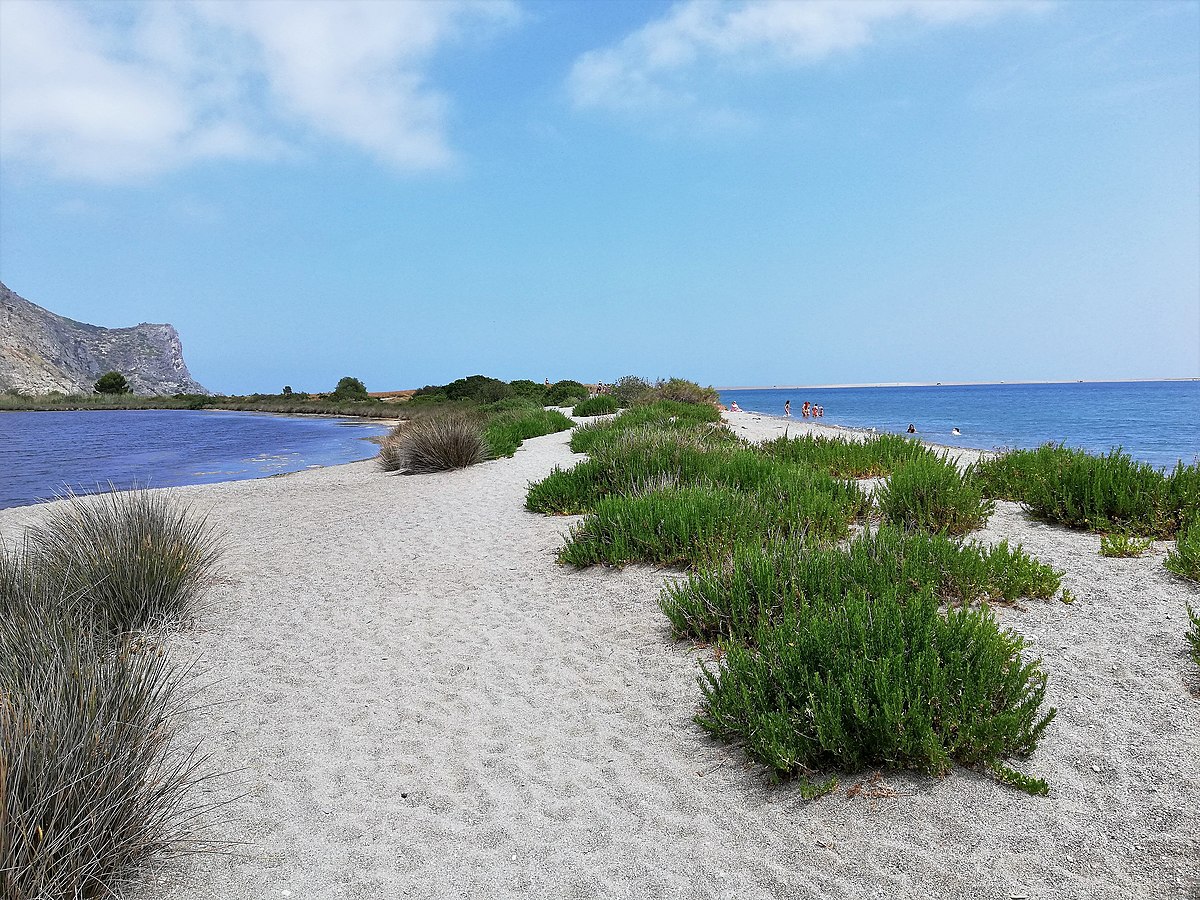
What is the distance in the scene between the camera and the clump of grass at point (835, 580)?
4.78m

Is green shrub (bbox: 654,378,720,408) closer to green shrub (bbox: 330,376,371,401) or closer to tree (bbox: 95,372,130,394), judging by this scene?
green shrub (bbox: 330,376,371,401)

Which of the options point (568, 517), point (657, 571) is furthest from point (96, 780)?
point (568, 517)

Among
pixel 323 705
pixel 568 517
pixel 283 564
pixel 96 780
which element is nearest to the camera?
pixel 96 780

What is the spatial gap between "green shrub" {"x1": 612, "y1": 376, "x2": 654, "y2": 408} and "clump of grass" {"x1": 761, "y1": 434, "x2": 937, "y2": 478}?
1756cm

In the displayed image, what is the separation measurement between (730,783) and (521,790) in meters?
1.06

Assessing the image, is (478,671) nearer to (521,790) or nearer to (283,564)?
(521,790)

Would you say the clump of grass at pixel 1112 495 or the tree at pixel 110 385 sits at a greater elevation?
the tree at pixel 110 385

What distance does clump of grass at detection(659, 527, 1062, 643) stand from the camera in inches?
188

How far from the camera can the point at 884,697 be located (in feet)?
10.3

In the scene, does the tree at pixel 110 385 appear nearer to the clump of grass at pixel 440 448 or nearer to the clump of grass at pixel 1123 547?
the clump of grass at pixel 440 448

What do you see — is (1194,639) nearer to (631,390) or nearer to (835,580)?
(835,580)

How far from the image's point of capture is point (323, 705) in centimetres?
451

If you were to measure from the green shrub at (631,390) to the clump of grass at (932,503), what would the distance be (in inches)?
841

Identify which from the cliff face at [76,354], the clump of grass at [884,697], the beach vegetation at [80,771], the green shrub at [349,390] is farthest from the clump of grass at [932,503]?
the cliff face at [76,354]
